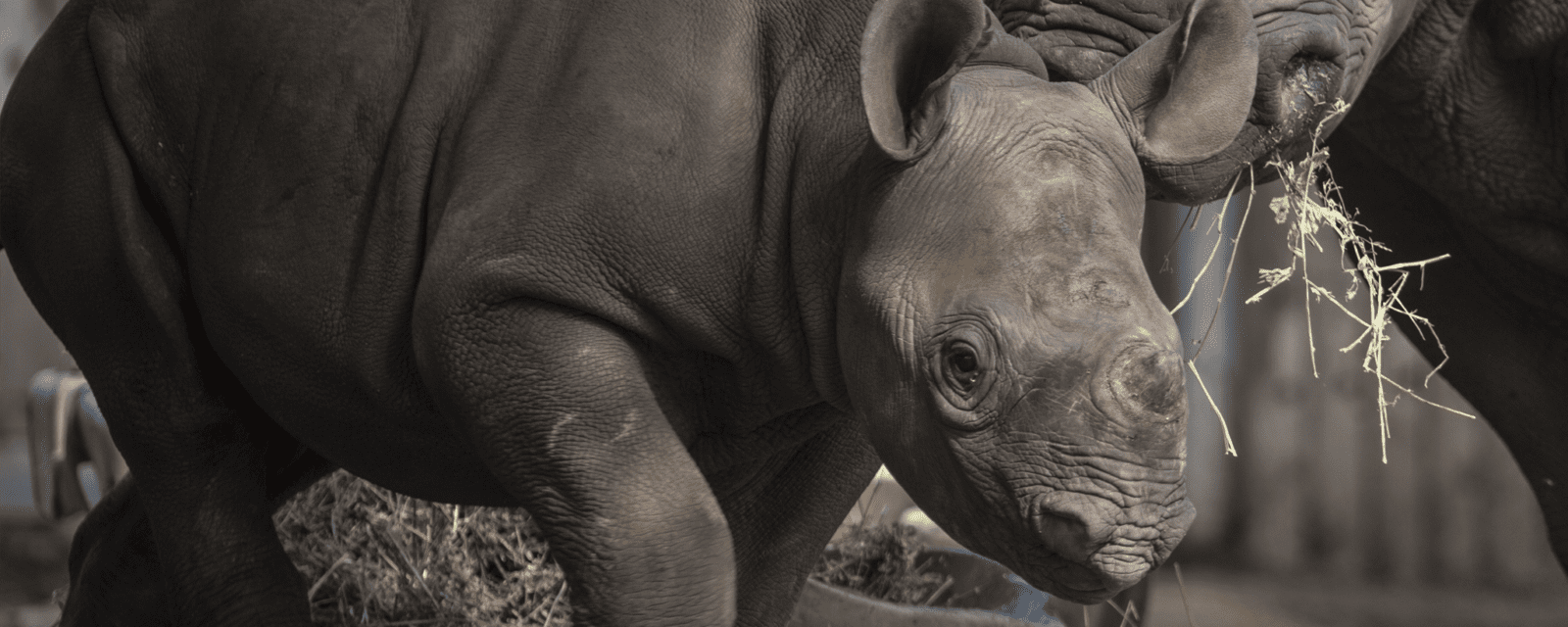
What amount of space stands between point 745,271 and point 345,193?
2.48 feet

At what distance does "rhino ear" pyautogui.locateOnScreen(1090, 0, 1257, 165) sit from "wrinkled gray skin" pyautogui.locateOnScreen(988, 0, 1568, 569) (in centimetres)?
12

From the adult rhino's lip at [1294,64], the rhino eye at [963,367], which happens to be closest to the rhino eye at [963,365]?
the rhino eye at [963,367]

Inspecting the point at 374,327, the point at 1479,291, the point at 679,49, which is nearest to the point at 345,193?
the point at 374,327

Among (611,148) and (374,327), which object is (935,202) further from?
(374,327)

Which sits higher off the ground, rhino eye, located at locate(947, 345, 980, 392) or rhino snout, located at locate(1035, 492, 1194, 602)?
rhino eye, located at locate(947, 345, 980, 392)

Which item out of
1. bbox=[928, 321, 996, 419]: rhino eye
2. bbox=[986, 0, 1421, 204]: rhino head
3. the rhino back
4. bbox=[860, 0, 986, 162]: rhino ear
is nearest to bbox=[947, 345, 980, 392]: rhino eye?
bbox=[928, 321, 996, 419]: rhino eye

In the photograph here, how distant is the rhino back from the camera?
95.9 inches

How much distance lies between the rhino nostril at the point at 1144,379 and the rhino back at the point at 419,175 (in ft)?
2.10

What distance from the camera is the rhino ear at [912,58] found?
7.13 ft

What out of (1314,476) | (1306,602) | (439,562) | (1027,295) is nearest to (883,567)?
(439,562)

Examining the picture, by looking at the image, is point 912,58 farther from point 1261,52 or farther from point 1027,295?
point 1261,52

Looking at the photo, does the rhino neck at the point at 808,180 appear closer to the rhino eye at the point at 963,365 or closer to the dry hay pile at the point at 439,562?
the rhino eye at the point at 963,365

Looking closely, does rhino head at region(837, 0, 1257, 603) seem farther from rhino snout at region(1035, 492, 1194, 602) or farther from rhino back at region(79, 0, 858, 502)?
rhino back at region(79, 0, 858, 502)

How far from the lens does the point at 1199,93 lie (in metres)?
2.36
